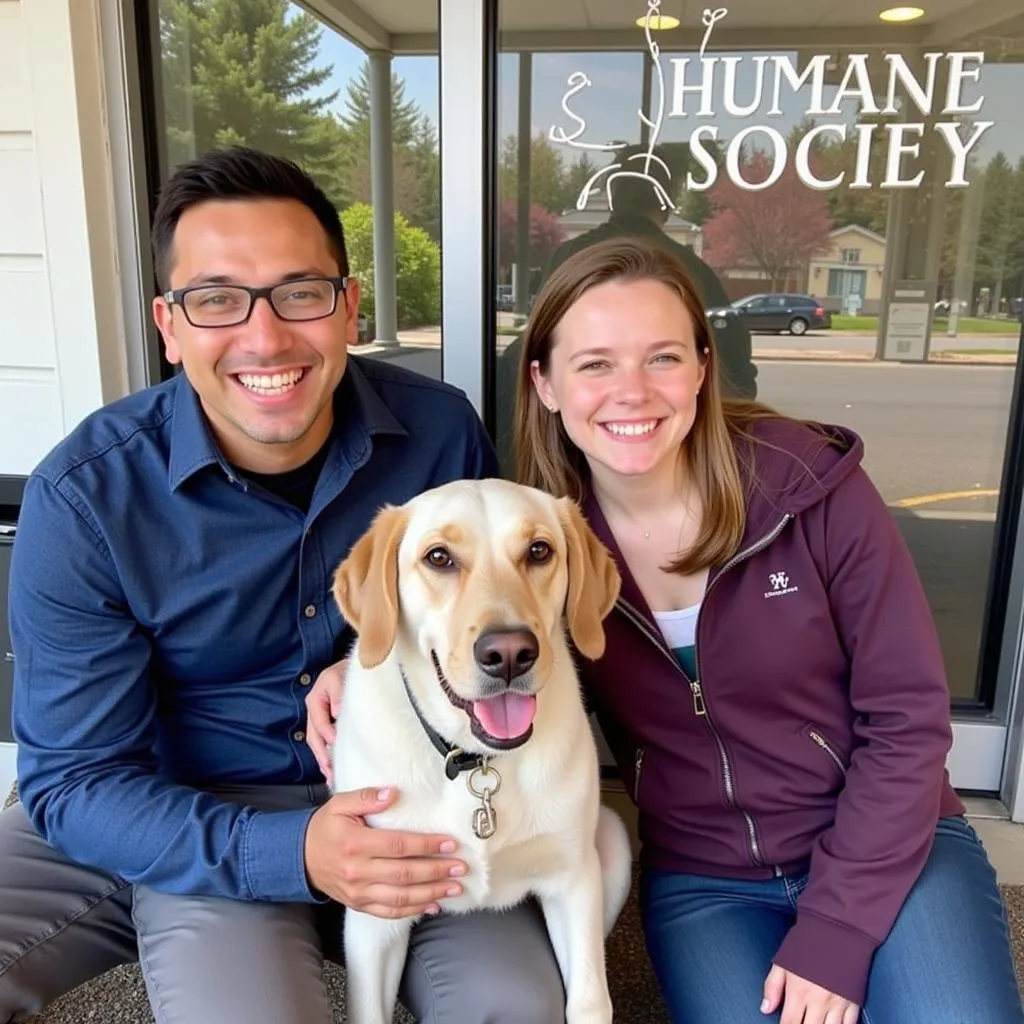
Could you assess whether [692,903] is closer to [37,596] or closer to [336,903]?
[336,903]

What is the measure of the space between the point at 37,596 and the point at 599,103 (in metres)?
1.73

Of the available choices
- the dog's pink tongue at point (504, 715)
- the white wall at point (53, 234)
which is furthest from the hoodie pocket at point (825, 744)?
the white wall at point (53, 234)

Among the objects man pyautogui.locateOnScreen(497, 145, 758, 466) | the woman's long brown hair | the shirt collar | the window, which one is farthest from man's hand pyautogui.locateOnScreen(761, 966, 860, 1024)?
the window

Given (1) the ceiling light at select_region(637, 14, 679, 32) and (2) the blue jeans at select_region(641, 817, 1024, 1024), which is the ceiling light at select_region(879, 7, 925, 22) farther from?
(2) the blue jeans at select_region(641, 817, 1024, 1024)

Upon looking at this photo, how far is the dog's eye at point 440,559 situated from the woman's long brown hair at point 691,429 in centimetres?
39

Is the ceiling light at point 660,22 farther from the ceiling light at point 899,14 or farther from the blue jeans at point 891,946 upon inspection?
the blue jeans at point 891,946

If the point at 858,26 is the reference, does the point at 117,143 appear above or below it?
below

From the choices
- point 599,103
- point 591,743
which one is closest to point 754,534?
point 591,743

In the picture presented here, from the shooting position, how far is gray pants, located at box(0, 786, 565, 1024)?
1404 millimetres

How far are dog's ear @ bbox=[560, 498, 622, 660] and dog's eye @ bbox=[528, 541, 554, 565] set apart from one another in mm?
50

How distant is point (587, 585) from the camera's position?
1489 millimetres

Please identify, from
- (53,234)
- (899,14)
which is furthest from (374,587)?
(899,14)

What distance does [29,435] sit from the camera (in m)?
2.52

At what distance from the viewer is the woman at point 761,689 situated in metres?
1.52
